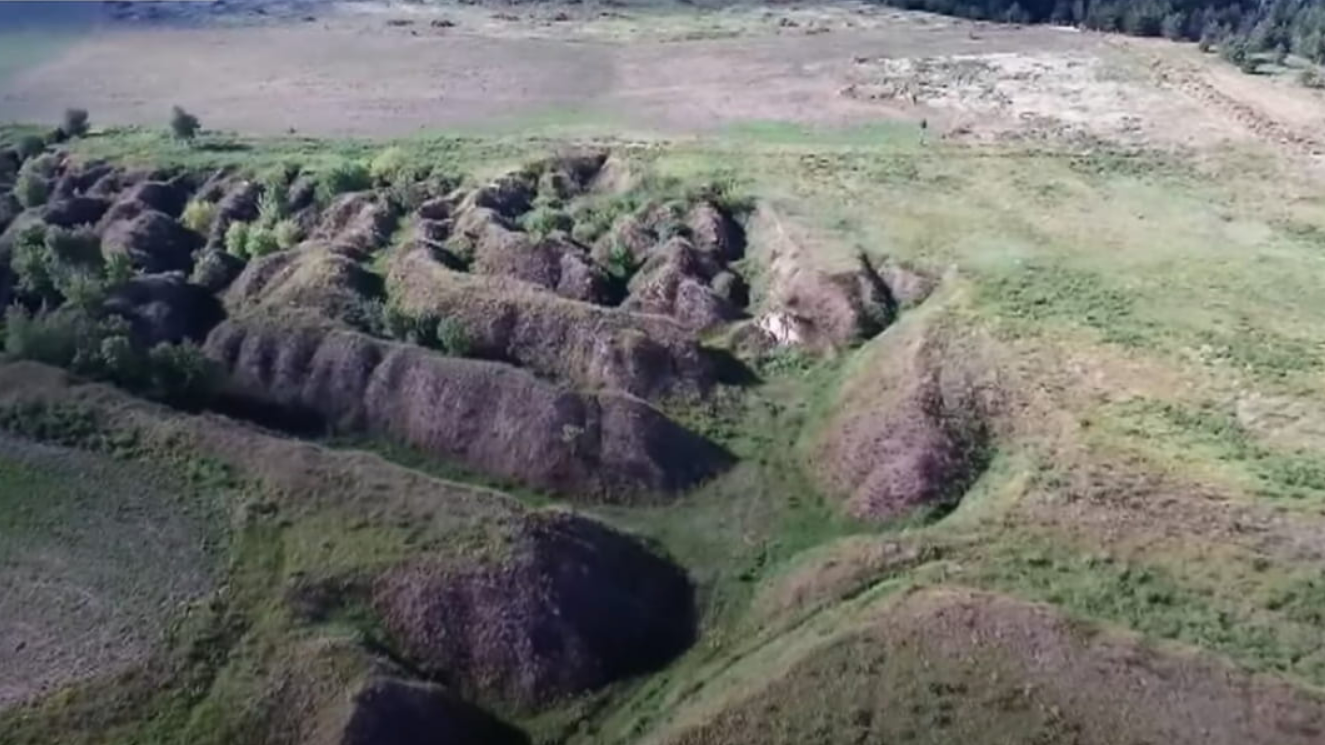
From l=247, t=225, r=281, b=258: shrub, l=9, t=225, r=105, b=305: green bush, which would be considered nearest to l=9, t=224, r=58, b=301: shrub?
l=9, t=225, r=105, b=305: green bush

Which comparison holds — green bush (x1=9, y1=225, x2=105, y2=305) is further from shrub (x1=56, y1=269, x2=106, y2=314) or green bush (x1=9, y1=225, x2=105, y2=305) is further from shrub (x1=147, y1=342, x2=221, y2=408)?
shrub (x1=147, y1=342, x2=221, y2=408)

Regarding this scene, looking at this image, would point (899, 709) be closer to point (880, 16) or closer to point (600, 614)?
point (600, 614)

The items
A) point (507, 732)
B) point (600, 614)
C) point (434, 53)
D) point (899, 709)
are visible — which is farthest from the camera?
point (434, 53)

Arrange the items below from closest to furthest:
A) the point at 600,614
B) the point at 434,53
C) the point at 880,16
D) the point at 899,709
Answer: the point at 899,709 → the point at 600,614 → the point at 434,53 → the point at 880,16

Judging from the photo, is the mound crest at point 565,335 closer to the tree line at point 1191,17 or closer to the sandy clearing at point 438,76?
the sandy clearing at point 438,76

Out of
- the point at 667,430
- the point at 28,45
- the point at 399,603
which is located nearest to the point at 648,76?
the point at 28,45

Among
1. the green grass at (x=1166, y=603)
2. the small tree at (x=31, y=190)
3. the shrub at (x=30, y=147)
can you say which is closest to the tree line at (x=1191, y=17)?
the green grass at (x=1166, y=603)

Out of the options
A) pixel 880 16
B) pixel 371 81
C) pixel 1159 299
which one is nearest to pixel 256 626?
pixel 1159 299
